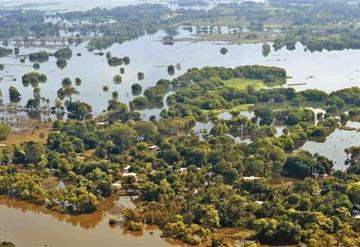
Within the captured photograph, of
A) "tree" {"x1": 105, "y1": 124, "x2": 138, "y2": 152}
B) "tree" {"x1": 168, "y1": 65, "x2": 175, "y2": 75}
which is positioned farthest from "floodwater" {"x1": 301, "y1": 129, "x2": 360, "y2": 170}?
"tree" {"x1": 168, "y1": 65, "x2": 175, "y2": 75}

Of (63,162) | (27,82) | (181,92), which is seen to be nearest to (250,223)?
(63,162)

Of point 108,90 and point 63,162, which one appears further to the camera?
point 108,90

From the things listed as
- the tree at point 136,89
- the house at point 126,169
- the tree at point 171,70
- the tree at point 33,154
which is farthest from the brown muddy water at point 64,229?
the tree at point 171,70

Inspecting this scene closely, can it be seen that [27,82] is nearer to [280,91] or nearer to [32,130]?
[32,130]

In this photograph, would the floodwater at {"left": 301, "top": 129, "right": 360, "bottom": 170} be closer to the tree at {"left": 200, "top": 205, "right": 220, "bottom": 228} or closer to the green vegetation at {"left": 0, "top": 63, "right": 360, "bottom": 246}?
the green vegetation at {"left": 0, "top": 63, "right": 360, "bottom": 246}

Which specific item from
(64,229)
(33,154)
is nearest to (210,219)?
(64,229)
